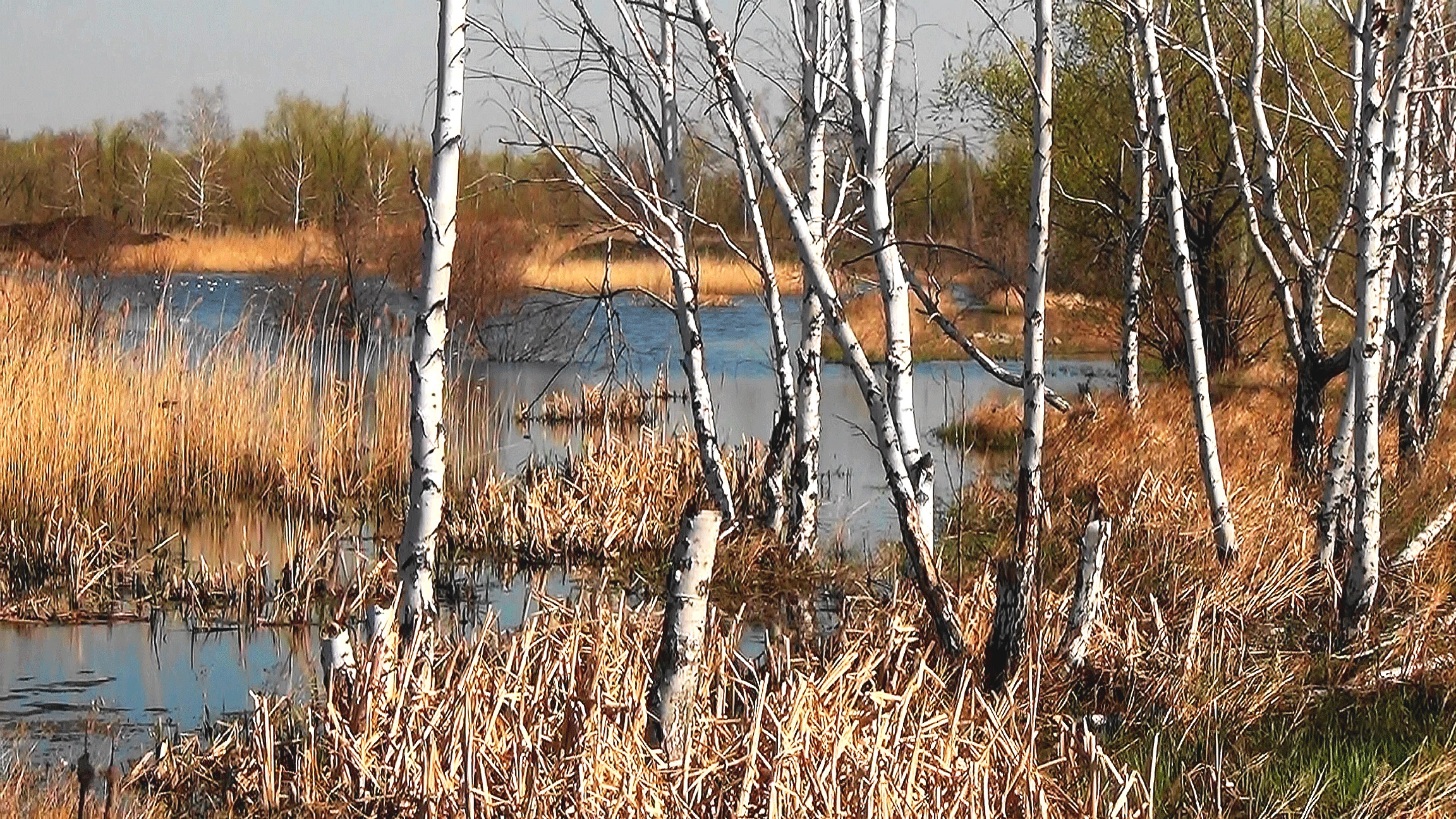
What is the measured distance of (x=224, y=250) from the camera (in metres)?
38.1

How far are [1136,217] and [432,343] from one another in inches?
258

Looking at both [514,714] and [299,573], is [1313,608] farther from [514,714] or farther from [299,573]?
[299,573]

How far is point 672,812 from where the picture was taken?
14.0ft

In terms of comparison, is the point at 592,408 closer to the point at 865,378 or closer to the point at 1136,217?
the point at 1136,217

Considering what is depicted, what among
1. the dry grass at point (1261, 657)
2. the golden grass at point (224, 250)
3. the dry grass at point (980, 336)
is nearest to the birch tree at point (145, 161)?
the golden grass at point (224, 250)

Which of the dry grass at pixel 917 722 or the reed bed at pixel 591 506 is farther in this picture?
the reed bed at pixel 591 506

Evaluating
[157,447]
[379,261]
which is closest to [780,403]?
[157,447]

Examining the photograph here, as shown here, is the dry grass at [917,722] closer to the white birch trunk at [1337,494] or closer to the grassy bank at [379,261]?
the white birch trunk at [1337,494]

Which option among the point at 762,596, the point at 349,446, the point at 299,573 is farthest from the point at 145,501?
the point at 762,596

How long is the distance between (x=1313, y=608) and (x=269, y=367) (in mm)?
7025

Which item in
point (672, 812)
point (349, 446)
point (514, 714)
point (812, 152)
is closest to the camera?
point (672, 812)

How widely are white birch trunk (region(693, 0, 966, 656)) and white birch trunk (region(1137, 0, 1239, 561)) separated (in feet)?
4.54

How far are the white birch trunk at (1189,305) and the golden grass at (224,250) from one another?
2041 cm

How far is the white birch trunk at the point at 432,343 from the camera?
15.9ft
